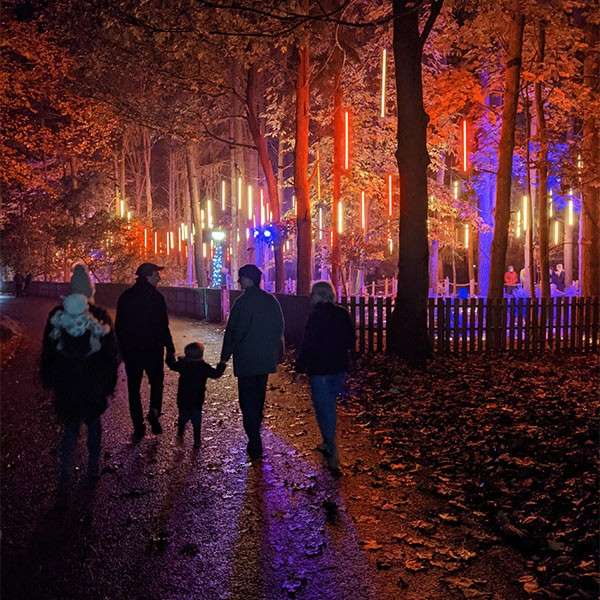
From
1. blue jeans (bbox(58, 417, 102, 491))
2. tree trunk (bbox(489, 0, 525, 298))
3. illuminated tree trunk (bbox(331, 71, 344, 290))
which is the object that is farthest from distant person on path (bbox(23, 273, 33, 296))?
blue jeans (bbox(58, 417, 102, 491))

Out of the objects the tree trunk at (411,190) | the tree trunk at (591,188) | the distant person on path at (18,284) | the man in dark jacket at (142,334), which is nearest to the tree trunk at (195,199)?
the distant person on path at (18,284)

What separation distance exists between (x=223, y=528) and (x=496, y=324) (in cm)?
1216

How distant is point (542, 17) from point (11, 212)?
34.8m

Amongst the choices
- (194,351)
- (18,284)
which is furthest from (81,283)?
(18,284)

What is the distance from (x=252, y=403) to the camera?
6500 mm

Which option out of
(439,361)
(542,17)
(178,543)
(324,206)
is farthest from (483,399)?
(324,206)

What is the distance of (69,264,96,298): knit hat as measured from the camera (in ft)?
19.4

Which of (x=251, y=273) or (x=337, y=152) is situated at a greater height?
(x=337, y=152)

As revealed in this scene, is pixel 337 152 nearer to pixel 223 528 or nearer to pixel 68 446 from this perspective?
pixel 68 446

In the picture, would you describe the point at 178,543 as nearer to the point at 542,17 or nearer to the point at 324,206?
the point at 542,17

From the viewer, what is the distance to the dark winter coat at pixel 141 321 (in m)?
7.10

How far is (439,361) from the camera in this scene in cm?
1298

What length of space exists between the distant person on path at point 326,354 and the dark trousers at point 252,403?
639 millimetres

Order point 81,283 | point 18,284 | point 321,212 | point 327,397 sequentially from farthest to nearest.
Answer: point 18,284 < point 321,212 < point 327,397 < point 81,283
